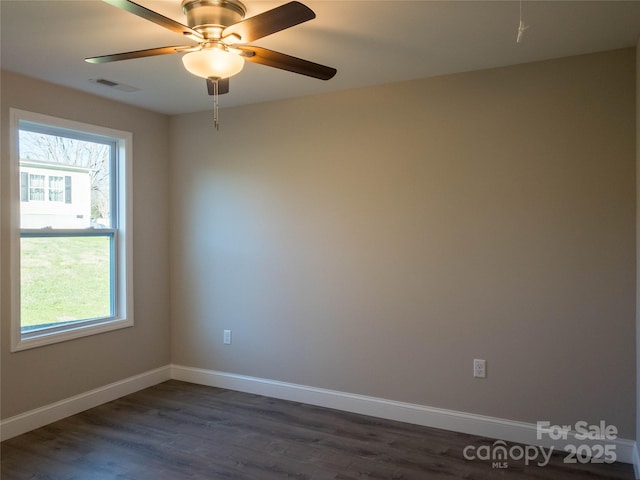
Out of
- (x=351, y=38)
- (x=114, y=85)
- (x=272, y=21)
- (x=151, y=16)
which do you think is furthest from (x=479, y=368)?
(x=114, y=85)

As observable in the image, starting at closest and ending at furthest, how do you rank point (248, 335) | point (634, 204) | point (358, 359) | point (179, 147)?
point (634, 204)
point (358, 359)
point (248, 335)
point (179, 147)

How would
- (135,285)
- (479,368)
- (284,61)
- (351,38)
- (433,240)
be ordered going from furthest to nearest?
(135,285) < (433,240) < (479,368) < (351,38) < (284,61)

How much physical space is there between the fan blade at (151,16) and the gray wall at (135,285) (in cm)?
193

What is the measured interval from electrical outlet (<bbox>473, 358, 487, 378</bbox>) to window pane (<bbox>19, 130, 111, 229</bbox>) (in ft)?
10.5

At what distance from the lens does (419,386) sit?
3416 mm

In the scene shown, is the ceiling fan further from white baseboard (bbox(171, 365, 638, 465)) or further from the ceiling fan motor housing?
white baseboard (bbox(171, 365, 638, 465))

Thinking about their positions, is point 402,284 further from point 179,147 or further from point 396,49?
point 179,147

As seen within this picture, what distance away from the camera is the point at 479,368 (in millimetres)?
3213

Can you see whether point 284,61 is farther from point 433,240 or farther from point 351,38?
point 433,240

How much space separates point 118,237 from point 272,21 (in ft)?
9.50

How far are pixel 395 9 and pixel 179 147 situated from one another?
2.80 metres

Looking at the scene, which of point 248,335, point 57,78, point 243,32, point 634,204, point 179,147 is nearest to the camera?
point 243,32

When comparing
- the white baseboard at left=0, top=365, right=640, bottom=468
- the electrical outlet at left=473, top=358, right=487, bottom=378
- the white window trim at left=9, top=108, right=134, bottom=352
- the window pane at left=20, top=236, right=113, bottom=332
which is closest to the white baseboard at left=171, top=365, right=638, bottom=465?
the white baseboard at left=0, top=365, right=640, bottom=468

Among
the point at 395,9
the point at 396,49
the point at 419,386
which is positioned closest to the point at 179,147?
the point at 396,49
